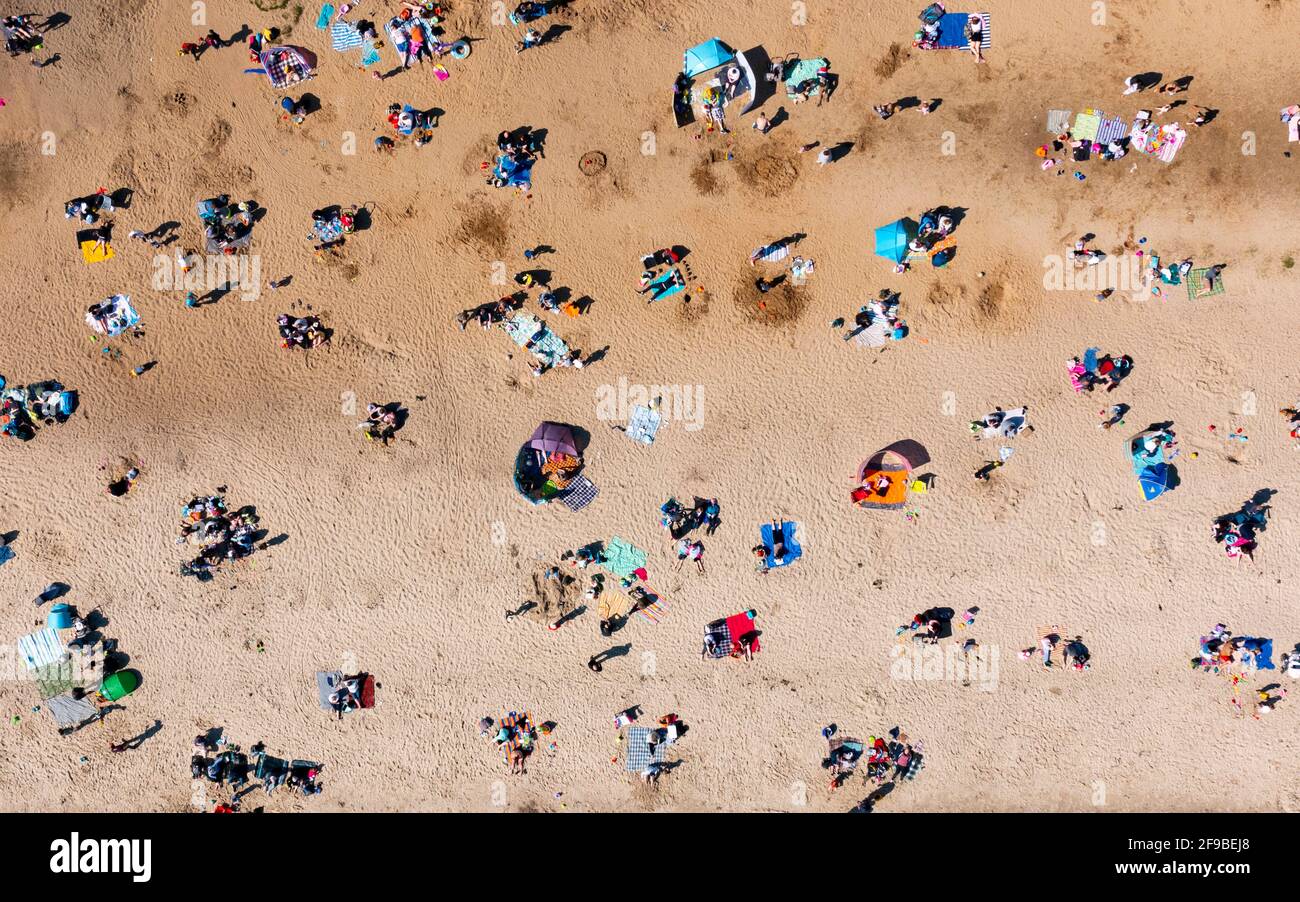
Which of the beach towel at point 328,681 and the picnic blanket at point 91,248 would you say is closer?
the picnic blanket at point 91,248

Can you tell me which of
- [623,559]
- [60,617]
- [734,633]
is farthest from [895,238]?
[60,617]

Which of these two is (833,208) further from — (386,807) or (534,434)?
(386,807)

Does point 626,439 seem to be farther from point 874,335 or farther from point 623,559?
point 874,335

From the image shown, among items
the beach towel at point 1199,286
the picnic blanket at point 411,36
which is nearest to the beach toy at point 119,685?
the picnic blanket at point 411,36

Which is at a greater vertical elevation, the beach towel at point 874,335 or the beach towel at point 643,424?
the beach towel at point 874,335

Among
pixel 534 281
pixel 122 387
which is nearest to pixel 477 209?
pixel 534 281

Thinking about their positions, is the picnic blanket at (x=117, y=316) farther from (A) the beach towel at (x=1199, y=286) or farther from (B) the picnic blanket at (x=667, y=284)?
(A) the beach towel at (x=1199, y=286)

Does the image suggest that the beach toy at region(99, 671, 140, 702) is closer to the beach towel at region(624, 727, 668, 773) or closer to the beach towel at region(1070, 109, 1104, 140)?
the beach towel at region(624, 727, 668, 773)
